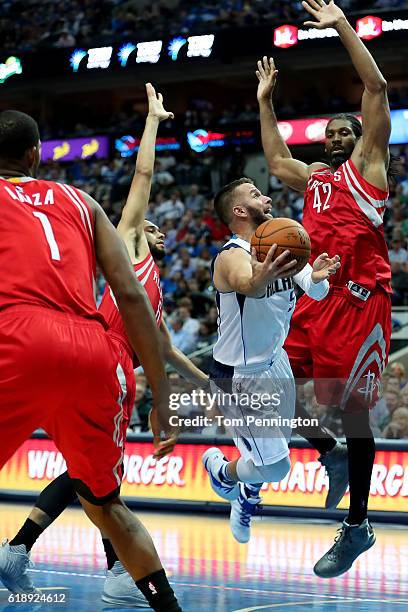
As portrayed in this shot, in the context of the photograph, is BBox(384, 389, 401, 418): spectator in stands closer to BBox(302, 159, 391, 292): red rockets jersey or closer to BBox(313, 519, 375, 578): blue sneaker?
BBox(302, 159, 391, 292): red rockets jersey

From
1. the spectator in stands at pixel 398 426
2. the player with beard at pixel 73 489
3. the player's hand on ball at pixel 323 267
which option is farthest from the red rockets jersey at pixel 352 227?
the spectator in stands at pixel 398 426

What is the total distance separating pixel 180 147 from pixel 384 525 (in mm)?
12723

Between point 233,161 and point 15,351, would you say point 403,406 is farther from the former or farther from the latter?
point 233,161

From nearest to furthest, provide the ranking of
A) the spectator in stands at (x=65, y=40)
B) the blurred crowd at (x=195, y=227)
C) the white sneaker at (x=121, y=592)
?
the white sneaker at (x=121, y=592)
the blurred crowd at (x=195, y=227)
the spectator in stands at (x=65, y=40)

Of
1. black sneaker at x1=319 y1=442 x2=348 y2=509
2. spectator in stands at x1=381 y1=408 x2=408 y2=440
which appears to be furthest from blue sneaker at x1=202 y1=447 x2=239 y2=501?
spectator in stands at x1=381 y1=408 x2=408 y2=440

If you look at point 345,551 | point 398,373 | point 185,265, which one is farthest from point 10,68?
point 345,551

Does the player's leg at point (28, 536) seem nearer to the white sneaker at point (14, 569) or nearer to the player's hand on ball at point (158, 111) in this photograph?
the white sneaker at point (14, 569)

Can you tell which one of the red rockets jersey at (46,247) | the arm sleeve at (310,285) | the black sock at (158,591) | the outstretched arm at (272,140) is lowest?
the black sock at (158,591)

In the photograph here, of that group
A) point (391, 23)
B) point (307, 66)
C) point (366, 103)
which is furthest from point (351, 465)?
point (307, 66)

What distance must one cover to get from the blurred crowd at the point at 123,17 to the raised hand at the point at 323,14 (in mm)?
13083

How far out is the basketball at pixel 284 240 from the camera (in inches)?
189

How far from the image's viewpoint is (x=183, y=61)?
2005 cm

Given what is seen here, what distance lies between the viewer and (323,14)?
5.41 meters

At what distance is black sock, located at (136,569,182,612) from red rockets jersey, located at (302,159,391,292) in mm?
2419
